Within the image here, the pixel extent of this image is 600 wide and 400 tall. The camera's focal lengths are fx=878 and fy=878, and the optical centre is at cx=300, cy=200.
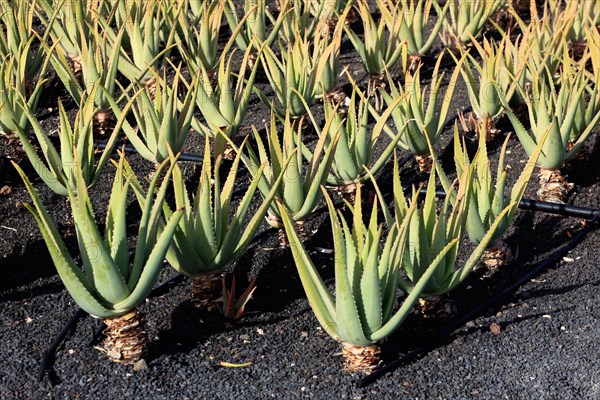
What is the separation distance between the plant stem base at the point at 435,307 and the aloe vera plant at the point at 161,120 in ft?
3.29

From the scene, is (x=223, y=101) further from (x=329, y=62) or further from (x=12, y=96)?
(x=12, y=96)

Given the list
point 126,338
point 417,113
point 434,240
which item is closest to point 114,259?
point 126,338

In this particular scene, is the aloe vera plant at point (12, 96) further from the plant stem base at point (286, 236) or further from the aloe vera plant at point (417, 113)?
the aloe vera plant at point (417, 113)

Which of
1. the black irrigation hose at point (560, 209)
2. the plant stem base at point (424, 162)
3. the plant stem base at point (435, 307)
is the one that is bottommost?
the black irrigation hose at point (560, 209)

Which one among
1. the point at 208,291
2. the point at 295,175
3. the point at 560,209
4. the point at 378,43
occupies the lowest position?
the point at 560,209

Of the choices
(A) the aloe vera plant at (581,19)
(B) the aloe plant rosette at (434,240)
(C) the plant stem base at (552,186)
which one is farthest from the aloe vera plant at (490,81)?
(B) the aloe plant rosette at (434,240)

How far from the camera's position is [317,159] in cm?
251

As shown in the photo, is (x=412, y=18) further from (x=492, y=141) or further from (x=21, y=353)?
(x=21, y=353)

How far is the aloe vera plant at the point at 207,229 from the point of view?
218 centimetres

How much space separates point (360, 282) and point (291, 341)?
1.20 ft

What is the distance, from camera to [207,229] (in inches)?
86.7

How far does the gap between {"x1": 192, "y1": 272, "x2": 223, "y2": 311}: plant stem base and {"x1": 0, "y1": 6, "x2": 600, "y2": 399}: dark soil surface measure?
0.03m

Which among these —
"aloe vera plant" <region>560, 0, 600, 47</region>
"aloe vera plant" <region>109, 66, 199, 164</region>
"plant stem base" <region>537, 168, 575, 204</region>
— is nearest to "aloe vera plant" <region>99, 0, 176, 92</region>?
"aloe vera plant" <region>109, 66, 199, 164</region>

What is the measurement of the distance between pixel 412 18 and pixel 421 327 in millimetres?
1881
